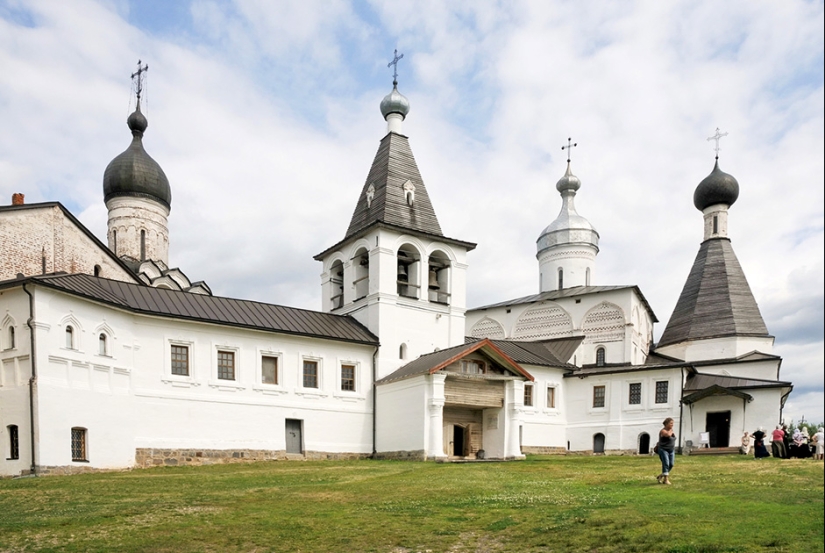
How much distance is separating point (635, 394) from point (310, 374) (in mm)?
16028

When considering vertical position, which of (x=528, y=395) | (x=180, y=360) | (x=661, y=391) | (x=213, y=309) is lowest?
(x=528, y=395)

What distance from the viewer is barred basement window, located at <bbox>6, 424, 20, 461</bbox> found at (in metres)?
20.8

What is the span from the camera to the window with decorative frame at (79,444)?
853 inches

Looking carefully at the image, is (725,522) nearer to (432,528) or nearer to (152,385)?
(432,528)

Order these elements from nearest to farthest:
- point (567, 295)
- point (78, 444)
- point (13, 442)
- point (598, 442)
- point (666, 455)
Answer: point (666, 455) → point (13, 442) → point (78, 444) → point (598, 442) → point (567, 295)

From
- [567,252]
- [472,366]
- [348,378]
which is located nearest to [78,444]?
[348,378]

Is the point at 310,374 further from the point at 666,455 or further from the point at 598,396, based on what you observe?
the point at 666,455

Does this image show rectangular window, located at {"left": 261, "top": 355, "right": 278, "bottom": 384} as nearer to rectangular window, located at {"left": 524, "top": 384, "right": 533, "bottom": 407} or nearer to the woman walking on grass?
rectangular window, located at {"left": 524, "top": 384, "right": 533, "bottom": 407}

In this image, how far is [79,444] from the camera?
71.8ft

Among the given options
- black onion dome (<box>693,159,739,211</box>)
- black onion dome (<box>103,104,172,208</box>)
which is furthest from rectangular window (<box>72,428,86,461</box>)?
black onion dome (<box>693,159,739,211</box>)

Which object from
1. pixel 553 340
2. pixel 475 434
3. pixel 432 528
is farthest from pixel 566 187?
pixel 432 528

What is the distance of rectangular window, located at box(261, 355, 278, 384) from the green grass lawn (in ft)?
30.8

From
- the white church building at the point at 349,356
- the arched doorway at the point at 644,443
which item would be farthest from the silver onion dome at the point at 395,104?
the arched doorway at the point at 644,443

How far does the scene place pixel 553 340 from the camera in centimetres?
4028
